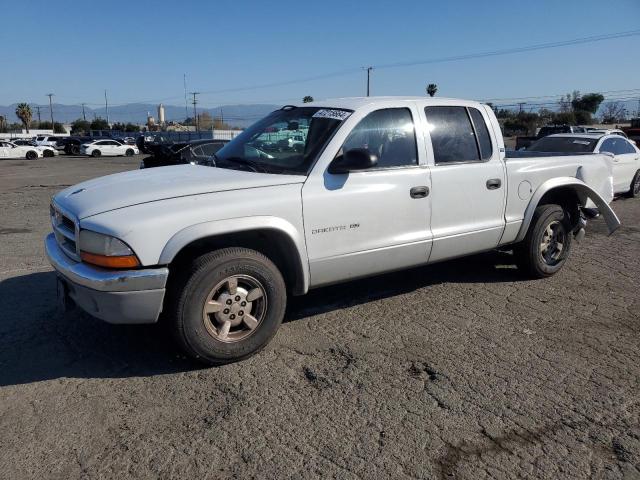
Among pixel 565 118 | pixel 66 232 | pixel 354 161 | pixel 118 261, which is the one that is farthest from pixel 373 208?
pixel 565 118

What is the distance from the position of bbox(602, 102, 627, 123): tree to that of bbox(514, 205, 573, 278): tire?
62.2 meters

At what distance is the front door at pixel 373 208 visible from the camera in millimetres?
3955

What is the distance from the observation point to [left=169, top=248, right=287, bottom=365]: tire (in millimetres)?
3475

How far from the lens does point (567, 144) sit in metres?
11.4

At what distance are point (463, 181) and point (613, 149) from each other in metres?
8.79

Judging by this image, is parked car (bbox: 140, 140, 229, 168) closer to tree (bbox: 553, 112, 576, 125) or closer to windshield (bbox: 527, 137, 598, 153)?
windshield (bbox: 527, 137, 598, 153)

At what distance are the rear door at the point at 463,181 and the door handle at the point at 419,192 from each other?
10 centimetres

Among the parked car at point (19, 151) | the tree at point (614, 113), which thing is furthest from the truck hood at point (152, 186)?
the tree at point (614, 113)

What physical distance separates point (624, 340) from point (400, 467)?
2541 millimetres

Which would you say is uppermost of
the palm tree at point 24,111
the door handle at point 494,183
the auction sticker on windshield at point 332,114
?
the palm tree at point 24,111

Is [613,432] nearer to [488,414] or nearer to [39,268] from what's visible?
[488,414]

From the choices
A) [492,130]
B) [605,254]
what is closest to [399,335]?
[492,130]

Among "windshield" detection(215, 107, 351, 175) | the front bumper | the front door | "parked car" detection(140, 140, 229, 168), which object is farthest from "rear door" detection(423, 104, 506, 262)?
"parked car" detection(140, 140, 229, 168)

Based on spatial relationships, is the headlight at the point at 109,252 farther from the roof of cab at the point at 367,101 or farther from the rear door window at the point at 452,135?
the rear door window at the point at 452,135
